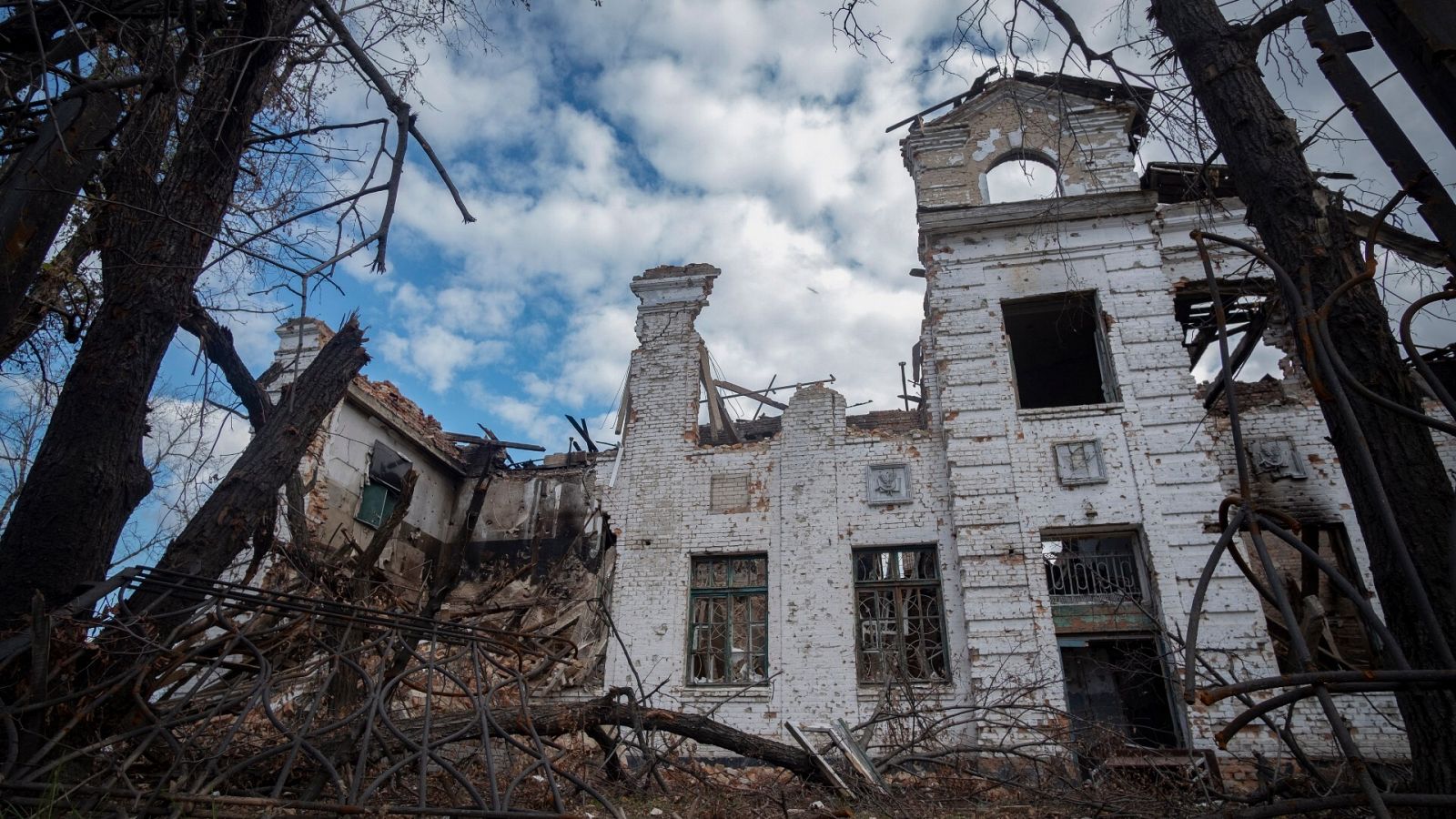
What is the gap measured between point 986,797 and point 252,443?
21.8 feet

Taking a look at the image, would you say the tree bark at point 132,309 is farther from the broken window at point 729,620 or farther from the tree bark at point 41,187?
the broken window at point 729,620

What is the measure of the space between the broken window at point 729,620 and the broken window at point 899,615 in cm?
139

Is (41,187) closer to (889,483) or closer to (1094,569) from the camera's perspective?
(889,483)

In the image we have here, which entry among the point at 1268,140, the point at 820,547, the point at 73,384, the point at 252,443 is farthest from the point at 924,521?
the point at 73,384

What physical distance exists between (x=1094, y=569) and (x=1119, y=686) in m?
1.56

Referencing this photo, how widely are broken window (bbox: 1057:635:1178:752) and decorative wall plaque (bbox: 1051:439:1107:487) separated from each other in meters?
2.10

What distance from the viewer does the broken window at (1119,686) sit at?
10.5 meters

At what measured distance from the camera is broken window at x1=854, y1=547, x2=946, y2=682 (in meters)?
10.9

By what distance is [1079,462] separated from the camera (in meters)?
11.3

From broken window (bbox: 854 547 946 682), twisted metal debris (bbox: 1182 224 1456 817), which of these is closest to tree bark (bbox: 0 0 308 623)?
twisted metal debris (bbox: 1182 224 1456 817)

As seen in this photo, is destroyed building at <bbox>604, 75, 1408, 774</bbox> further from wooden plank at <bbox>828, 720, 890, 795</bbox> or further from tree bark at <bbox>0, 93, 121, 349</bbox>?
tree bark at <bbox>0, 93, 121, 349</bbox>

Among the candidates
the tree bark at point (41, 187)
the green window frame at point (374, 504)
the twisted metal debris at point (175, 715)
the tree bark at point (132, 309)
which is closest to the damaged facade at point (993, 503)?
the green window frame at point (374, 504)

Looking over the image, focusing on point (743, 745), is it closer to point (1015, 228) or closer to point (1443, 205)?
point (1443, 205)

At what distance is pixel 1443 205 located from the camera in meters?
2.74
